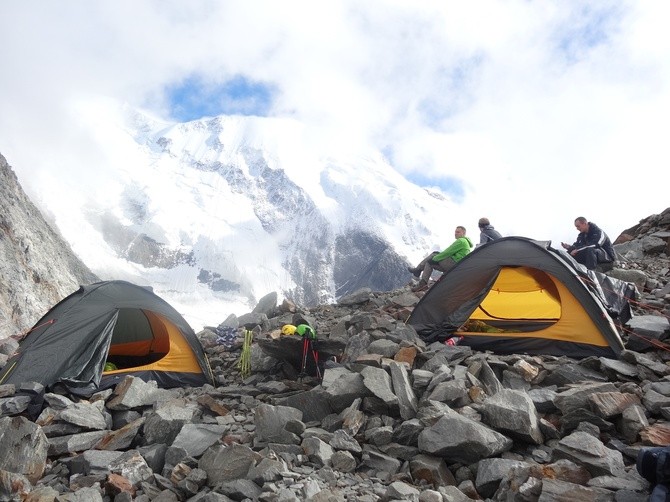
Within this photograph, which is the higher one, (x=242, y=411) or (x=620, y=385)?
(x=620, y=385)

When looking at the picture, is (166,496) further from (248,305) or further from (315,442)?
(248,305)

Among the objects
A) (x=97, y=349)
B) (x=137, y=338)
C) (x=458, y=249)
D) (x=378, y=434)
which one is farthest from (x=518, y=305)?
(x=137, y=338)

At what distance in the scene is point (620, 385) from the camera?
5645mm

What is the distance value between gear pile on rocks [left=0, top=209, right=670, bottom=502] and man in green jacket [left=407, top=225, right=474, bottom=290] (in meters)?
4.87

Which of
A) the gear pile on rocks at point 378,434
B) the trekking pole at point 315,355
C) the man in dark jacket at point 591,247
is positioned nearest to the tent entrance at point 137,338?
the gear pile on rocks at point 378,434

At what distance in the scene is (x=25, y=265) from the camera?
100.0ft

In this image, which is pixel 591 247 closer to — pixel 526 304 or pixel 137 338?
pixel 526 304

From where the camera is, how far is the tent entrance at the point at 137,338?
1091cm

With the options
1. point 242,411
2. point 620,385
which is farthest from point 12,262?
point 620,385

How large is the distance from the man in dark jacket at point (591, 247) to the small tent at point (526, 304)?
2838 mm

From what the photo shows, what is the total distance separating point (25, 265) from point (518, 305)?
33670 mm

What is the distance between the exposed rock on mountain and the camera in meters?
26.8

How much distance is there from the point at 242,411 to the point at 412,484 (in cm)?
334

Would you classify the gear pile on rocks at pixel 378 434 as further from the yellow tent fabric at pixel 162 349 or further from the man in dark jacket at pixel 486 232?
the man in dark jacket at pixel 486 232
